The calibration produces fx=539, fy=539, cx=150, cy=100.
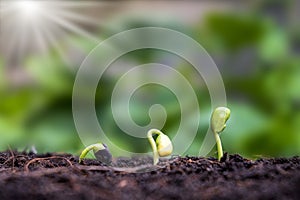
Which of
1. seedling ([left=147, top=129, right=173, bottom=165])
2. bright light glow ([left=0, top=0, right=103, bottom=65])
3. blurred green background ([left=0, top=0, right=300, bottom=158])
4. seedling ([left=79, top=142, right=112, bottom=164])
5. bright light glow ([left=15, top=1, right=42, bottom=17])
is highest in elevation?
bright light glow ([left=0, top=0, right=103, bottom=65])

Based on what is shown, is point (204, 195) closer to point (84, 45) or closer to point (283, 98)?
point (283, 98)

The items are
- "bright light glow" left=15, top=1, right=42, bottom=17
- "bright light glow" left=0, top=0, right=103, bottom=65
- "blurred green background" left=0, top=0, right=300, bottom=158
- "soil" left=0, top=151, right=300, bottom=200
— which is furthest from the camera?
"bright light glow" left=0, top=0, right=103, bottom=65

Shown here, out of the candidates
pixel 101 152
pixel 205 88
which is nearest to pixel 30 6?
pixel 205 88

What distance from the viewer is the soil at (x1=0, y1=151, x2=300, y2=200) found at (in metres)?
0.48

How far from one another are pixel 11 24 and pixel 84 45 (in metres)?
0.80

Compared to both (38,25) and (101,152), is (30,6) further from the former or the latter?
(101,152)

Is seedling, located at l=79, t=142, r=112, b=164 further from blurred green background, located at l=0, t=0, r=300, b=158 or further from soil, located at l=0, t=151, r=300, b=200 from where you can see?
blurred green background, located at l=0, t=0, r=300, b=158

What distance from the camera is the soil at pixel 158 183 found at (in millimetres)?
477

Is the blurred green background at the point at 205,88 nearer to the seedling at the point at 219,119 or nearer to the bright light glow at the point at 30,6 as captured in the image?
the bright light glow at the point at 30,6

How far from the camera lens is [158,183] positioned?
19.7 inches

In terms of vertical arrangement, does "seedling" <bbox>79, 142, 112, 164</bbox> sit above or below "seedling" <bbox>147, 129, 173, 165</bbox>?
above

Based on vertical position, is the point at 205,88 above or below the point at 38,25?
below

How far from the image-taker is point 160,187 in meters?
0.49

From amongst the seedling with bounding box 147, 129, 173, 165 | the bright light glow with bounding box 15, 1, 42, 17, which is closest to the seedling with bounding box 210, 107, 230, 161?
the seedling with bounding box 147, 129, 173, 165
